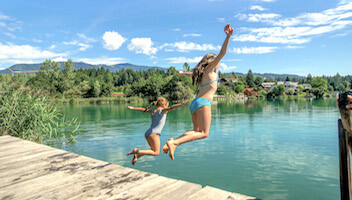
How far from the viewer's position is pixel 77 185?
428cm

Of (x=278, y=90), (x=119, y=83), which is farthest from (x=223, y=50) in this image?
(x=278, y=90)

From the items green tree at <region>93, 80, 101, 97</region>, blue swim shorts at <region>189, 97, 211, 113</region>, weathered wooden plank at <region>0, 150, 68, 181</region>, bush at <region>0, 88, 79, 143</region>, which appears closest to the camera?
blue swim shorts at <region>189, 97, 211, 113</region>

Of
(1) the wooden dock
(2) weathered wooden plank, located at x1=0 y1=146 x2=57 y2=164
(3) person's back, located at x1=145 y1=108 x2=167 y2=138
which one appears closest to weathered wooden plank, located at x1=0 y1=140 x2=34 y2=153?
(2) weathered wooden plank, located at x1=0 y1=146 x2=57 y2=164

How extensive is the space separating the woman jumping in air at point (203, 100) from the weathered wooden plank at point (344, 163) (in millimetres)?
2275

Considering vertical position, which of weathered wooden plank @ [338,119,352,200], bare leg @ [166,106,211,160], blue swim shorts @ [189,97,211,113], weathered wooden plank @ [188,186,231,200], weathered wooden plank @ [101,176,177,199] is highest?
blue swim shorts @ [189,97,211,113]

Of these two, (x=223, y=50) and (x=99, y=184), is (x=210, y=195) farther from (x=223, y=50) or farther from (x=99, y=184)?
(x=223, y=50)

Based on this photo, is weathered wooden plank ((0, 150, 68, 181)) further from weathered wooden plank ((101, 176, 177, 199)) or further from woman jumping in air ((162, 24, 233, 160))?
woman jumping in air ((162, 24, 233, 160))

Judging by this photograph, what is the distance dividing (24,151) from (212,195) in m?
6.07

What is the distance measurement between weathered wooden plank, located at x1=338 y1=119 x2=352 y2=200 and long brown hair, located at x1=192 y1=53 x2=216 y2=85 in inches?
89.9

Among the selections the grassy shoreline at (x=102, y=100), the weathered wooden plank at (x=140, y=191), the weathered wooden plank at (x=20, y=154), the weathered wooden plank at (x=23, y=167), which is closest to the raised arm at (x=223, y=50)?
the weathered wooden plank at (x=140, y=191)

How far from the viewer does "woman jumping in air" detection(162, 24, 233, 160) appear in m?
1.60

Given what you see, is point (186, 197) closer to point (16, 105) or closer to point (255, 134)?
point (16, 105)

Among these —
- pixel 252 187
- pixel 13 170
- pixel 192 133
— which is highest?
pixel 192 133

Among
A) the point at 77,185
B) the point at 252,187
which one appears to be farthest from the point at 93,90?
the point at 77,185
